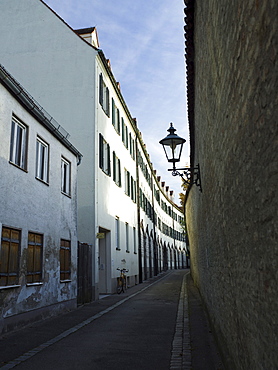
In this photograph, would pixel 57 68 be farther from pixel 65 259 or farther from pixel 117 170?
pixel 65 259

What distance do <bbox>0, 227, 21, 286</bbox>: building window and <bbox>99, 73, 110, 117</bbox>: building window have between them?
10.4m

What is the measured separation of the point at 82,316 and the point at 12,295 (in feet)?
9.54

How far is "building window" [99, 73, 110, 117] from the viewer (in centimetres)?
1854

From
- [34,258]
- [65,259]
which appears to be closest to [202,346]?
[34,258]

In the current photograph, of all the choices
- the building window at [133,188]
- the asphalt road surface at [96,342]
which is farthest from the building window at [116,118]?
the asphalt road surface at [96,342]

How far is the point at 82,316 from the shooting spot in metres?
11.2

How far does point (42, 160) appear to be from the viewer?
11.6 metres

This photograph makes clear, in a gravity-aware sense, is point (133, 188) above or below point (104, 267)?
above

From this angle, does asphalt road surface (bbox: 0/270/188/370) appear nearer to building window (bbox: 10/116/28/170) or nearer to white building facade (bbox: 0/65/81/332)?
white building facade (bbox: 0/65/81/332)

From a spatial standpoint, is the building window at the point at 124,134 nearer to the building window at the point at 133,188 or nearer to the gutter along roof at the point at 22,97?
the building window at the point at 133,188

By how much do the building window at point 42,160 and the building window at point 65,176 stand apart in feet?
4.88

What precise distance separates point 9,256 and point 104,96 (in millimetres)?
12231

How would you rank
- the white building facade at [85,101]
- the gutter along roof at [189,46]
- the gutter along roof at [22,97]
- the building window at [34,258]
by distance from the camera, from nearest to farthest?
the gutter along roof at [189,46] → the gutter along roof at [22,97] → the building window at [34,258] → the white building facade at [85,101]

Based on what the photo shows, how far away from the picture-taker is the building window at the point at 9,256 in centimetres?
876
